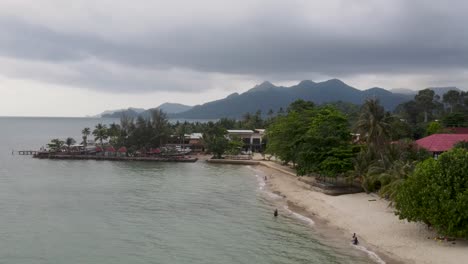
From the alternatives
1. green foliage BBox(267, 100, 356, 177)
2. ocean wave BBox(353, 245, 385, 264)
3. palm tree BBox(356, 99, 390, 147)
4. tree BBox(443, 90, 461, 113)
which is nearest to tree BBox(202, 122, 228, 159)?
green foliage BBox(267, 100, 356, 177)

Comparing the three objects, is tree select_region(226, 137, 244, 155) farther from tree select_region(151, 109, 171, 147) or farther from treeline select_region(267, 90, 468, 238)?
treeline select_region(267, 90, 468, 238)

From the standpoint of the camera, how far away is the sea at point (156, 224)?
3459cm

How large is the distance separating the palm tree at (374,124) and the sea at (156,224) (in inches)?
586

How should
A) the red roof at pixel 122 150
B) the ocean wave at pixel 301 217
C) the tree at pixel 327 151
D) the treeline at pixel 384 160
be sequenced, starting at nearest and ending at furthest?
the treeline at pixel 384 160 < the ocean wave at pixel 301 217 < the tree at pixel 327 151 < the red roof at pixel 122 150

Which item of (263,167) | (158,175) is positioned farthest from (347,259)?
(263,167)

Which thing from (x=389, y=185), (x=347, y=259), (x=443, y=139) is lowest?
(x=347, y=259)

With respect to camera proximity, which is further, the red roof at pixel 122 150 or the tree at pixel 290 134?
the red roof at pixel 122 150

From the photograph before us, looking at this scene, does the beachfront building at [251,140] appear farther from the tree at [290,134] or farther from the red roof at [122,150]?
the tree at [290,134]

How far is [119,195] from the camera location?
2362 inches

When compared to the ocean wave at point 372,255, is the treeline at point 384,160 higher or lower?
higher

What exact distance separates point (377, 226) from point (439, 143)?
33345mm

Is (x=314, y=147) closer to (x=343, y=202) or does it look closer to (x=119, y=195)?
(x=343, y=202)

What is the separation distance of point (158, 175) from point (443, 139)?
4799 centimetres

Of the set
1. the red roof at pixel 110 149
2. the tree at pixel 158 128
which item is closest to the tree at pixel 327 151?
the tree at pixel 158 128
